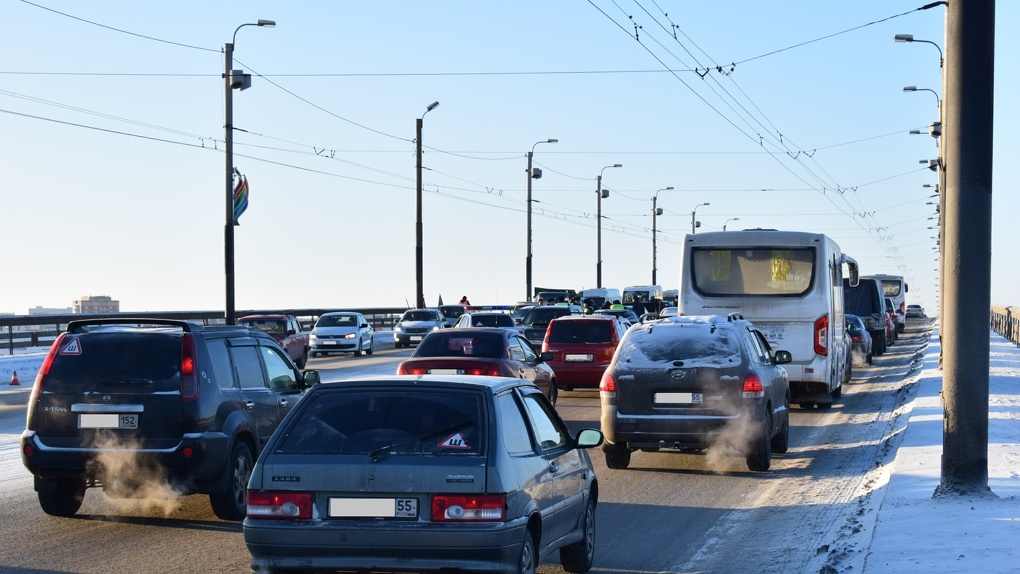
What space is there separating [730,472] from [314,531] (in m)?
8.58

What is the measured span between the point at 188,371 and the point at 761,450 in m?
6.65

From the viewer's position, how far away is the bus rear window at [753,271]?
71.6 feet

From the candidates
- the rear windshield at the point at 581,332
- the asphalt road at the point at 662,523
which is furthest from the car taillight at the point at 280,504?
the rear windshield at the point at 581,332

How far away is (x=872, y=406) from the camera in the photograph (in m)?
24.0

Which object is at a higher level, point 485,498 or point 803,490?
point 485,498

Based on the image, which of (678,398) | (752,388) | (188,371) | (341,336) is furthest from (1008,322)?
(188,371)

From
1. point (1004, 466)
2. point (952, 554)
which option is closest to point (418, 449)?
point (952, 554)

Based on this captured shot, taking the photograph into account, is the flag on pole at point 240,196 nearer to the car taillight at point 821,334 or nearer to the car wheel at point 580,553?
the car taillight at point 821,334

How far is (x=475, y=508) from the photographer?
6.88 m

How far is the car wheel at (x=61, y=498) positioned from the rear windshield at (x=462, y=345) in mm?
8491

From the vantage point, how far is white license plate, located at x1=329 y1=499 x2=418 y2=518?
6.94 meters

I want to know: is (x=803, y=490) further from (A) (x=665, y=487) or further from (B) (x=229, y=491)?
(B) (x=229, y=491)

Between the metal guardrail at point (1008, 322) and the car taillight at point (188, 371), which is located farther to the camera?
the metal guardrail at point (1008, 322)

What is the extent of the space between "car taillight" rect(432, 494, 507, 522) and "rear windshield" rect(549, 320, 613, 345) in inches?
743
